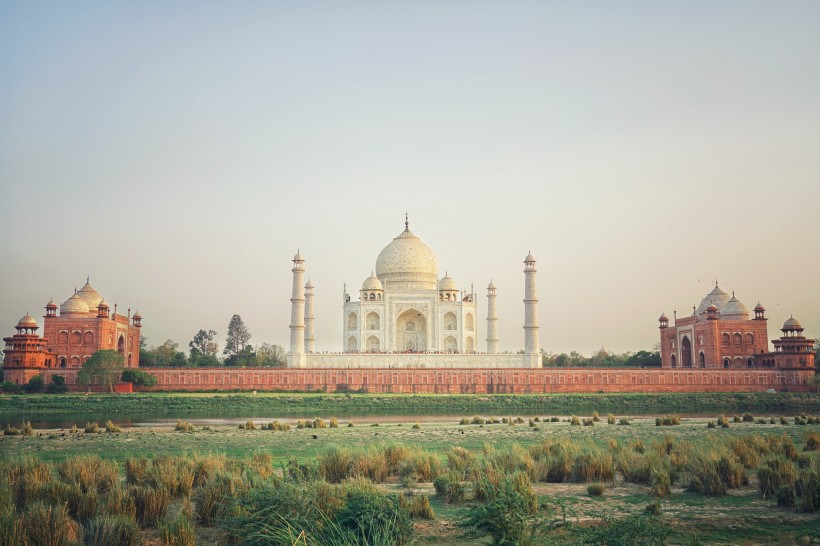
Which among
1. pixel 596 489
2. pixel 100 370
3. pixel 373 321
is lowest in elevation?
pixel 596 489

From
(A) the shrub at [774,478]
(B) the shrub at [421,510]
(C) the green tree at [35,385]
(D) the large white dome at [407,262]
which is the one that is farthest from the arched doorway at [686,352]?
(B) the shrub at [421,510]

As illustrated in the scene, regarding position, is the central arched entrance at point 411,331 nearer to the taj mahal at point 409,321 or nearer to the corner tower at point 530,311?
the taj mahal at point 409,321

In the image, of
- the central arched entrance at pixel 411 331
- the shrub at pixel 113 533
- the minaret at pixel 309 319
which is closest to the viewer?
the shrub at pixel 113 533

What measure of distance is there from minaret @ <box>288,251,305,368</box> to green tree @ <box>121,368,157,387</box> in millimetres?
8285

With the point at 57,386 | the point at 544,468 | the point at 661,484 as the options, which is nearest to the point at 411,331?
the point at 57,386

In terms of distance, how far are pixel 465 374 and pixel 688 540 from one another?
128 ft

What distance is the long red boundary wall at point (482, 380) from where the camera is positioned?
46406 mm

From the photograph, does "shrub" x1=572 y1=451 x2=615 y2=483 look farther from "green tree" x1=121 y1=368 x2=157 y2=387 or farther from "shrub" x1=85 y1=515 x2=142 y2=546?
"green tree" x1=121 y1=368 x2=157 y2=387

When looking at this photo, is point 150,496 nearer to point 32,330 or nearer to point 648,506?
point 648,506

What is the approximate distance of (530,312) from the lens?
1999 inches

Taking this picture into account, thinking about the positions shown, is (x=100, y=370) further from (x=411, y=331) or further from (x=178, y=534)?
(x=178, y=534)

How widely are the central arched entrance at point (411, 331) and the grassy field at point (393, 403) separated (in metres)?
13.2

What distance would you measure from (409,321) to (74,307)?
73.9 feet

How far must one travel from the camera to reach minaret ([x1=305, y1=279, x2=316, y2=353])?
174 ft
